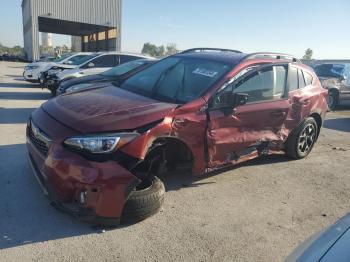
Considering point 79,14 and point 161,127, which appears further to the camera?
point 79,14

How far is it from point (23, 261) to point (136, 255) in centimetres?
95

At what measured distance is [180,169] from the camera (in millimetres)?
4578

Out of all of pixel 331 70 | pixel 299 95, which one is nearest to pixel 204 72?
pixel 299 95

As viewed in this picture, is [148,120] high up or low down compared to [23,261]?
up

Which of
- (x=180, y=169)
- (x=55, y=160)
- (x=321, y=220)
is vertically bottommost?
(x=321, y=220)

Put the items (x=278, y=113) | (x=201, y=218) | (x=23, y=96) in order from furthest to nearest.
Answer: (x=23, y=96)
(x=278, y=113)
(x=201, y=218)

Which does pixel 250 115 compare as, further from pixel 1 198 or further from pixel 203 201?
pixel 1 198

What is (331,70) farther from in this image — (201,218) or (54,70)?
(201,218)

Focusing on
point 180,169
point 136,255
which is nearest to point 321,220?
point 180,169

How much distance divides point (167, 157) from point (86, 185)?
1287mm

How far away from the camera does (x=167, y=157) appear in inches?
177

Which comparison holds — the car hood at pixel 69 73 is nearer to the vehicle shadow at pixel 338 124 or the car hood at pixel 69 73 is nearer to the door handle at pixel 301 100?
the vehicle shadow at pixel 338 124

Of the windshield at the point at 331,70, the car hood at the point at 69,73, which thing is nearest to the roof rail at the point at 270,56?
the car hood at the point at 69,73

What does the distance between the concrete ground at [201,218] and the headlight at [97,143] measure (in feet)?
2.68
